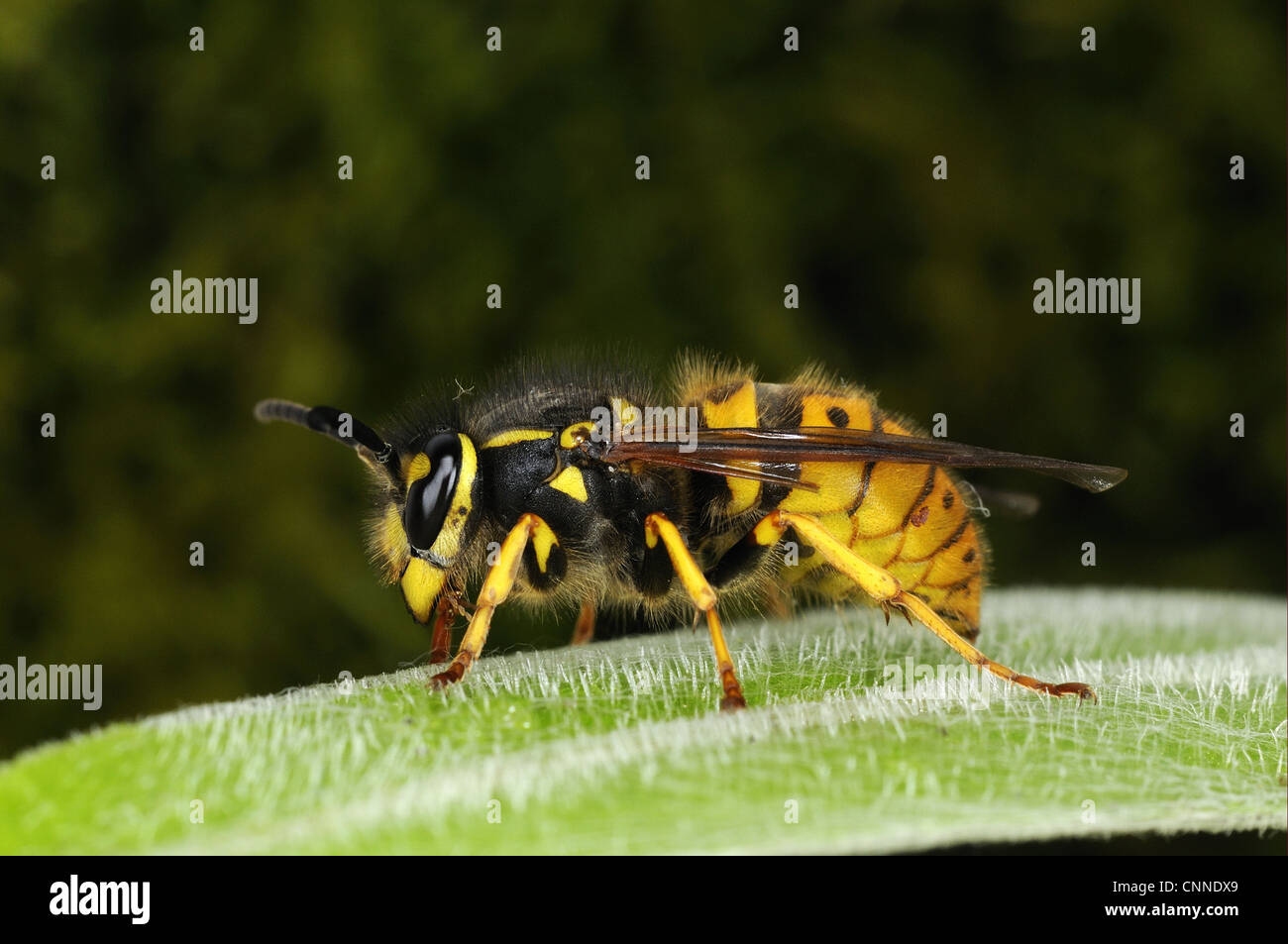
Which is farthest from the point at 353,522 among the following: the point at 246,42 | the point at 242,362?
the point at 246,42

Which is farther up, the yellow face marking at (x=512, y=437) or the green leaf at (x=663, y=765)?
the yellow face marking at (x=512, y=437)

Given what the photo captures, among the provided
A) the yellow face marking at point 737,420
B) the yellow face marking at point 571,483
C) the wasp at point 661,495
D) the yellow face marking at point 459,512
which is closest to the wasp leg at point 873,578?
the wasp at point 661,495

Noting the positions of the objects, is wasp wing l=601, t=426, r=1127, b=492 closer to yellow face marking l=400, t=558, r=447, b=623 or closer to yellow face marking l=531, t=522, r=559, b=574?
yellow face marking l=531, t=522, r=559, b=574

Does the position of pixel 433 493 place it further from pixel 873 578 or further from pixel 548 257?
pixel 548 257

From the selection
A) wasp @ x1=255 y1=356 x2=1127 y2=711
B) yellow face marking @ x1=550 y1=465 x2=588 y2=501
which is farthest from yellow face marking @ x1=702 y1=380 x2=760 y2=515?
yellow face marking @ x1=550 y1=465 x2=588 y2=501

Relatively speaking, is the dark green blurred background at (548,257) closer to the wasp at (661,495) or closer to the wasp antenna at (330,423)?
the wasp at (661,495)

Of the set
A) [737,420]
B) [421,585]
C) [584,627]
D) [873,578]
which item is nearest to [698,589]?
[873,578]

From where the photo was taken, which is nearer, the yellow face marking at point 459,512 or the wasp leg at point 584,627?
the yellow face marking at point 459,512

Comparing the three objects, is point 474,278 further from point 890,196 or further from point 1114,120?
point 1114,120
